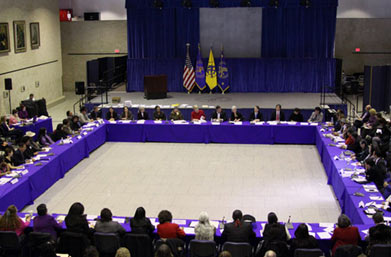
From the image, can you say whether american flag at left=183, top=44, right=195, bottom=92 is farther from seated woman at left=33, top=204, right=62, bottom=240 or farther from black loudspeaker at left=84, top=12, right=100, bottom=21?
seated woman at left=33, top=204, right=62, bottom=240

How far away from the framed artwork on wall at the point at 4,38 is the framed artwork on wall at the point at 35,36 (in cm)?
221

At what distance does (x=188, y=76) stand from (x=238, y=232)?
15.0m

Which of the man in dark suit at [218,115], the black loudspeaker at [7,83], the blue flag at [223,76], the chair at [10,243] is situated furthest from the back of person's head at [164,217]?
the blue flag at [223,76]

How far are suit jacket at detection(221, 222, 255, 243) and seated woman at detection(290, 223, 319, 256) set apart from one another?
71cm

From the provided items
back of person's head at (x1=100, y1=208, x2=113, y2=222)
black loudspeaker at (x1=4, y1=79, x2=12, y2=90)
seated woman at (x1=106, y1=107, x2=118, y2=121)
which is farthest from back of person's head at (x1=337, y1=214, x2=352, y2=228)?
black loudspeaker at (x1=4, y1=79, x2=12, y2=90)

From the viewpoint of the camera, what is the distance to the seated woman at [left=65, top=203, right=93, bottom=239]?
7.40m

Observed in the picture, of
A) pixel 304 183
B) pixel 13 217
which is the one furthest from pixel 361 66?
pixel 13 217

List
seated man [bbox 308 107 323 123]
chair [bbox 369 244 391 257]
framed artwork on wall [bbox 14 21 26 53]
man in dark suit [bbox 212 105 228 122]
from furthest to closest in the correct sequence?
framed artwork on wall [bbox 14 21 26 53] < man in dark suit [bbox 212 105 228 122] < seated man [bbox 308 107 323 123] < chair [bbox 369 244 391 257]

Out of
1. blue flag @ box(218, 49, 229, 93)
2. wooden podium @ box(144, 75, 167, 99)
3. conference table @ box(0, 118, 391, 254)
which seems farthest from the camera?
blue flag @ box(218, 49, 229, 93)

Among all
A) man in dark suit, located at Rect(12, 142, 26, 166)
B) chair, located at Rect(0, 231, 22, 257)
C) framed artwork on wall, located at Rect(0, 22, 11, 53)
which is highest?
framed artwork on wall, located at Rect(0, 22, 11, 53)

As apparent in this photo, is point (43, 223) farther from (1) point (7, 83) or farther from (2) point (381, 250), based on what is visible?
(1) point (7, 83)

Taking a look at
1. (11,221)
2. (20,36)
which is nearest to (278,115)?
(11,221)

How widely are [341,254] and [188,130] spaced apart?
9.55 m

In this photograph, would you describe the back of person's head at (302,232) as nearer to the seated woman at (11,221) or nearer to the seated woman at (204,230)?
the seated woman at (204,230)
